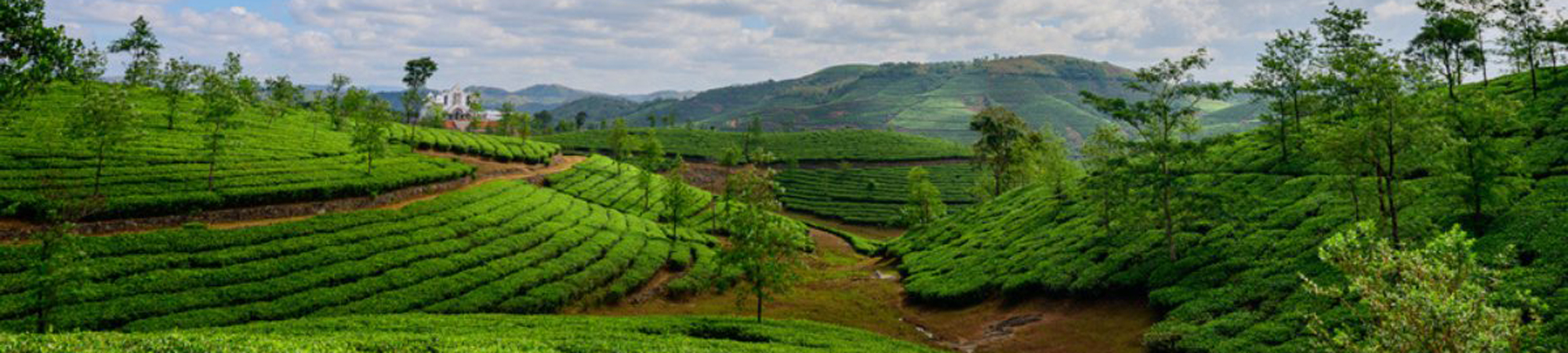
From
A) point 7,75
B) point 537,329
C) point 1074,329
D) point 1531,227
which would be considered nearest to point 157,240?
point 7,75

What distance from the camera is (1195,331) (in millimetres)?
26500

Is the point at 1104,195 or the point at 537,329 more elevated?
the point at 1104,195

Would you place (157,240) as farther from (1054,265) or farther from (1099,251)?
(1099,251)

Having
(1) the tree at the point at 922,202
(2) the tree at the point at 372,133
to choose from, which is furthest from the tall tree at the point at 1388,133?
(2) the tree at the point at 372,133

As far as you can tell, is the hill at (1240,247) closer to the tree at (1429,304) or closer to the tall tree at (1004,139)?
the tree at (1429,304)

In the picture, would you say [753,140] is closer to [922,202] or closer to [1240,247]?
[922,202]

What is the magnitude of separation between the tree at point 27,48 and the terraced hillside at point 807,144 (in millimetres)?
105448

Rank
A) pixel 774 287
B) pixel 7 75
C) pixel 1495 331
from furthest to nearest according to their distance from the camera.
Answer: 1. pixel 774 287
2. pixel 7 75
3. pixel 1495 331

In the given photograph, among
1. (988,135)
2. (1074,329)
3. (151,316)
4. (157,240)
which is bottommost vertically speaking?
(1074,329)

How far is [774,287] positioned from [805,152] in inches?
4436

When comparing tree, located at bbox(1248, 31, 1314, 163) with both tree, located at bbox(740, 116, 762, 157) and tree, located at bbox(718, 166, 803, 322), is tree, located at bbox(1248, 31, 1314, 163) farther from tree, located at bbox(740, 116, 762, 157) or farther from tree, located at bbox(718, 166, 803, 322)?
tree, located at bbox(740, 116, 762, 157)

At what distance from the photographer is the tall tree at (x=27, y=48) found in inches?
899

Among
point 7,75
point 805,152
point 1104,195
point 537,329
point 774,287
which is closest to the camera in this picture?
point 7,75

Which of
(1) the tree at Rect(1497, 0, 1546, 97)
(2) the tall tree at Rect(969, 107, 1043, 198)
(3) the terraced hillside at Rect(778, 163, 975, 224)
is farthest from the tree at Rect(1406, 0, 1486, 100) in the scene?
(3) the terraced hillside at Rect(778, 163, 975, 224)
